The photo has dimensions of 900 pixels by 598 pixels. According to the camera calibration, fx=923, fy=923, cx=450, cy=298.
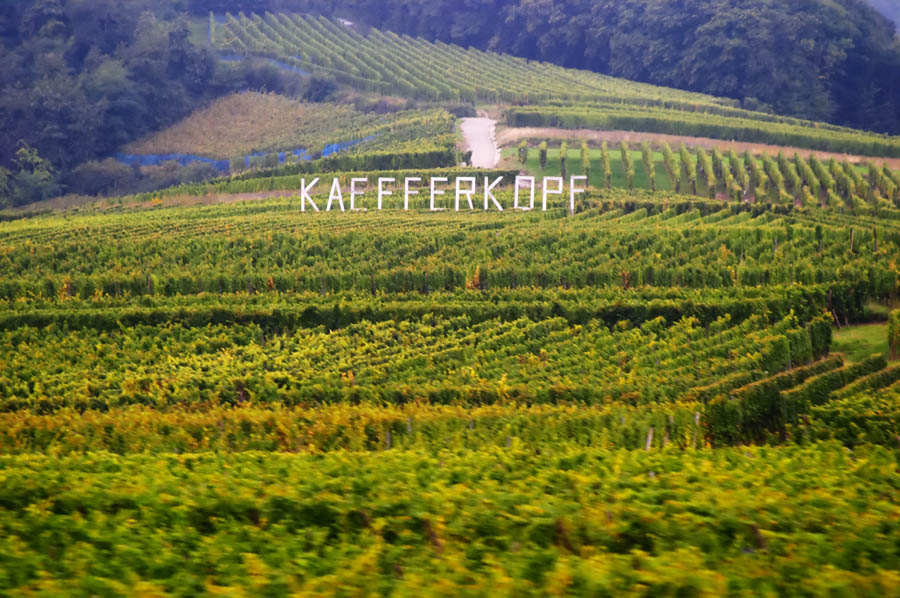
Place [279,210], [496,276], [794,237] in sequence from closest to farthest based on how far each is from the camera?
[496,276] < [794,237] < [279,210]

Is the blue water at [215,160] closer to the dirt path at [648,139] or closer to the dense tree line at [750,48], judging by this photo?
the dirt path at [648,139]

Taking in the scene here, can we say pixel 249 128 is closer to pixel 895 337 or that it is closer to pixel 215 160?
pixel 215 160

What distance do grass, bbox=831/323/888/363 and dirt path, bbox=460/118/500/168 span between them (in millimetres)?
37808

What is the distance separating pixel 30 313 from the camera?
35.3m

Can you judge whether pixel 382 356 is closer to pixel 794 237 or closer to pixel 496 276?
pixel 496 276

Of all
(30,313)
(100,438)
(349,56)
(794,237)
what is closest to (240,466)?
(100,438)

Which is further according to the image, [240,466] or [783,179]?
[783,179]

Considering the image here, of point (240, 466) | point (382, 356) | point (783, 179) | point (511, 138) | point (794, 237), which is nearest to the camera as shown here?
point (240, 466)

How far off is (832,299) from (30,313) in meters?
30.5

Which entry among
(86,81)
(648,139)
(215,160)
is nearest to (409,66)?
(215,160)

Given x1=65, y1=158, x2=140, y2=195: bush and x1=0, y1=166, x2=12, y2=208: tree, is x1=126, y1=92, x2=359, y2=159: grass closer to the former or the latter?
x1=65, y1=158, x2=140, y2=195: bush

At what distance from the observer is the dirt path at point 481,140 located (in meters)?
70.8

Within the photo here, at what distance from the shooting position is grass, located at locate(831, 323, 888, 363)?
31688 millimetres

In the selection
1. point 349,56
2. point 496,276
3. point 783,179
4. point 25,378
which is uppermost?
point 349,56
